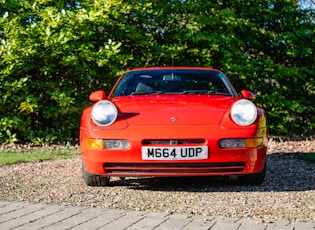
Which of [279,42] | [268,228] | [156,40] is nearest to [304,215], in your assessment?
[268,228]

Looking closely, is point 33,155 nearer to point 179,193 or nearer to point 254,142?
point 179,193

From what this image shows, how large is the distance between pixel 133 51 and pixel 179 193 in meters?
6.01

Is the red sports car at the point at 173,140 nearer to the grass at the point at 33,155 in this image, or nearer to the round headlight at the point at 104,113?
the round headlight at the point at 104,113

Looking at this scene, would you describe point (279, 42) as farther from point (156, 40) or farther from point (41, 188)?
point (41, 188)

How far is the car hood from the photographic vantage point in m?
5.00

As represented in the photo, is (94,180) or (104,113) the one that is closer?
(104,113)

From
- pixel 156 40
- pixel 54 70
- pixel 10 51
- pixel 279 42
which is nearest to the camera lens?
pixel 10 51

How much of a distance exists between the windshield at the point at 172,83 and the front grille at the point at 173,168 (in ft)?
3.90

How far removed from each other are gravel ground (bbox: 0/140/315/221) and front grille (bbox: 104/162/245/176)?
0.21 meters

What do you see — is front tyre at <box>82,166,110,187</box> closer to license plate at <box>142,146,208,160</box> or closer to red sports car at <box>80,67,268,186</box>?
red sports car at <box>80,67,268,186</box>

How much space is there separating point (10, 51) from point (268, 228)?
21.3 feet

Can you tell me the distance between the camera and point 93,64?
1012 cm

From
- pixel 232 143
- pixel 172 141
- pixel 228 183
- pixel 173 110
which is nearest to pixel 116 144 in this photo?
pixel 172 141

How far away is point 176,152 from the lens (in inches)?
191
